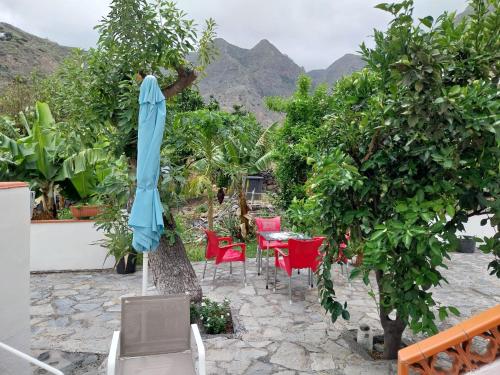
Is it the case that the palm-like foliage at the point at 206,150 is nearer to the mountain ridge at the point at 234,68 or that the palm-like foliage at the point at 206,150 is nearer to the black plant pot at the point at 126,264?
the black plant pot at the point at 126,264

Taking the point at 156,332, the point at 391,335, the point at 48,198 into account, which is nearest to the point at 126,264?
the point at 48,198

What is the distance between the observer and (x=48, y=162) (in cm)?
850

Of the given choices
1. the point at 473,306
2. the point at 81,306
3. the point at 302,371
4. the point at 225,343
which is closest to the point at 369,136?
the point at 302,371

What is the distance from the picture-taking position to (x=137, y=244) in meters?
4.16

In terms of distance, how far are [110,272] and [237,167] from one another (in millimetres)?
4207

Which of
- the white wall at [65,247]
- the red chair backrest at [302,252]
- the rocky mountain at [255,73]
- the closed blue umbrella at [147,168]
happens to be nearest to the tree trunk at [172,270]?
the closed blue umbrella at [147,168]

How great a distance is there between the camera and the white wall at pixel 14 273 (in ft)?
11.0

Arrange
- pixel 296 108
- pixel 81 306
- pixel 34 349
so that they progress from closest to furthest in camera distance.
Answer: pixel 34 349 < pixel 81 306 < pixel 296 108

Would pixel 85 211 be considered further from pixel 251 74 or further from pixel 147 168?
pixel 251 74

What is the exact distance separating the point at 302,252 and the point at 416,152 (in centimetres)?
318

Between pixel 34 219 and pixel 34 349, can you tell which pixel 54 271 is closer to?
pixel 34 219

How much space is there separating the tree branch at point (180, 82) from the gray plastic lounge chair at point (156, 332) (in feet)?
9.35

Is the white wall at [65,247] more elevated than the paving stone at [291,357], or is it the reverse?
the white wall at [65,247]

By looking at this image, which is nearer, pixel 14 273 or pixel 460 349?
pixel 460 349
